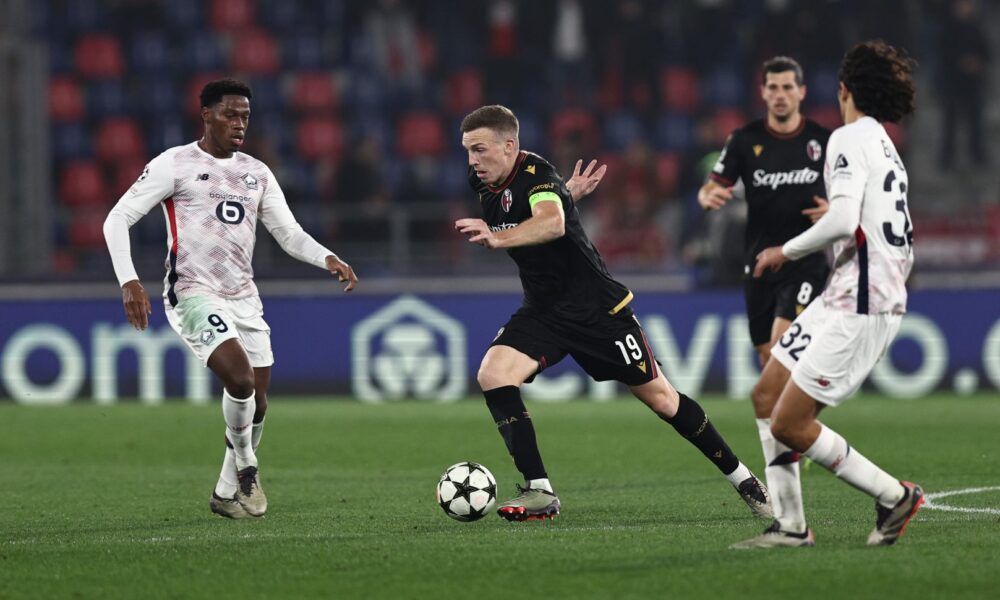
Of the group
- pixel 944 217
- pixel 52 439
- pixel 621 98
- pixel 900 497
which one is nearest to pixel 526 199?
pixel 900 497

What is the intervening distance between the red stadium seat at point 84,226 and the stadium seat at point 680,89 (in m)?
7.43

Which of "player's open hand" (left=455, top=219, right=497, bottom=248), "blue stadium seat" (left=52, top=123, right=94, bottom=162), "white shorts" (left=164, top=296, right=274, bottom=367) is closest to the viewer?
"player's open hand" (left=455, top=219, right=497, bottom=248)

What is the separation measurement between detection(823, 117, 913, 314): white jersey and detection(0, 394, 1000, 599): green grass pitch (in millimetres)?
951

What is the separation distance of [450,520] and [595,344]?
3.46 feet

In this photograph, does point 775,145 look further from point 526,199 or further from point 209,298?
point 209,298

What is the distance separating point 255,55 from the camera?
21.1m

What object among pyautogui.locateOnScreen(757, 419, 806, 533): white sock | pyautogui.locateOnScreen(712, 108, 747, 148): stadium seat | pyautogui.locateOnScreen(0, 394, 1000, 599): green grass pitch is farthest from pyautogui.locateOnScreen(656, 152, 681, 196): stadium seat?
pyautogui.locateOnScreen(757, 419, 806, 533): white sock

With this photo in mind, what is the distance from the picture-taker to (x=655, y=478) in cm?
905

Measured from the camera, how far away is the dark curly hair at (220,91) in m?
7.66

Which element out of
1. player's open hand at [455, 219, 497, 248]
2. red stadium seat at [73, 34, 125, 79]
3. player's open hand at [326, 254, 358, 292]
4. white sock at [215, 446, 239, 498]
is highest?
red stadium seat at [73, 34, 125, 79]

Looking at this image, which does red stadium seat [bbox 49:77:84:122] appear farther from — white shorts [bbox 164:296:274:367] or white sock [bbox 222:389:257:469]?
white sock [bbox 222:389:257:469]

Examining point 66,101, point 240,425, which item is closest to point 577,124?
point 66,101

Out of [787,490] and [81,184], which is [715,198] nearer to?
[787,490]

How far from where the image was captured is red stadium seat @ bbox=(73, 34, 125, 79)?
835 inches
